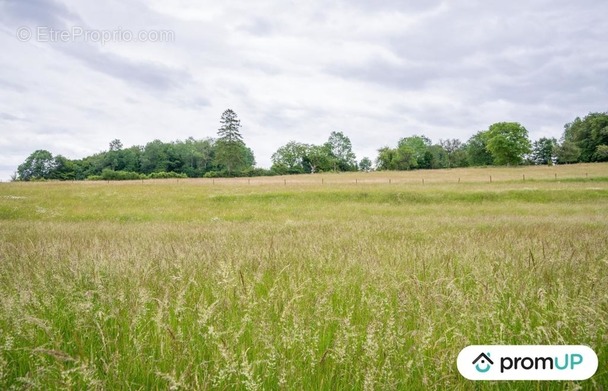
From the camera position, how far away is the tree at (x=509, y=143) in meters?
105

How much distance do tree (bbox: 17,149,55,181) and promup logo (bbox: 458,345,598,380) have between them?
550 ft

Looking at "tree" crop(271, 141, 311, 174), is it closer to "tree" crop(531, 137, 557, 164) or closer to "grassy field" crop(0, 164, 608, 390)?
"tree" crop(531, 137, 557, 164)

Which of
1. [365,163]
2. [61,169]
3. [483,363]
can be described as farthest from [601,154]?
[61,169]

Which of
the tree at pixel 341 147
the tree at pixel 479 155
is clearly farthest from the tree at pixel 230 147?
the tree at pixel 479 155

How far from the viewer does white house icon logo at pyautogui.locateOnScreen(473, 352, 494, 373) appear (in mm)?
2548

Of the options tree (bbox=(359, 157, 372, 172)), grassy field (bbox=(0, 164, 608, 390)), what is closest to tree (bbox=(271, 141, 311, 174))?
tree (bbox=(359, 157, 372, 172))

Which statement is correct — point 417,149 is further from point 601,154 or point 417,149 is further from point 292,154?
point 601,154

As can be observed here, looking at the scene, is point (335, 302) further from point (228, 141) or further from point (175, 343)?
point (228, 141)

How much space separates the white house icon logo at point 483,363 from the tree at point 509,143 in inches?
4743

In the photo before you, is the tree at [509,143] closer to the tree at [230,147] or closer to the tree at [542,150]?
the tree at [542,150]

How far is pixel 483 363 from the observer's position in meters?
2.58

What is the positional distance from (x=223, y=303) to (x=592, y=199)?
38.5 m

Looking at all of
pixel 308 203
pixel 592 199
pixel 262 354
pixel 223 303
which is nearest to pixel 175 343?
pixel 262 354

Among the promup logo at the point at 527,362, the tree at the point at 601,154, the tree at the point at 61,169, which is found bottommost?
the promup logo at the point at 527,362
